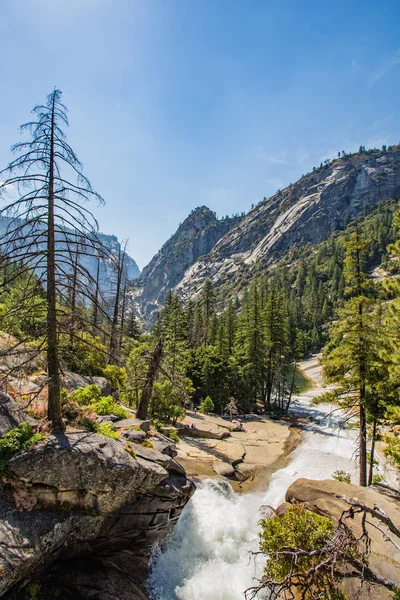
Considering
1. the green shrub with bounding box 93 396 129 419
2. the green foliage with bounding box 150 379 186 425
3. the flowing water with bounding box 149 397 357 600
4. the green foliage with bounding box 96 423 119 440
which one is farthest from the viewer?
the green foliage with bounding box 150 379 186 425

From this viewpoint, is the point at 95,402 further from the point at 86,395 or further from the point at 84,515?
the point at 84,515

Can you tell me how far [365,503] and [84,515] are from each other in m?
11.2

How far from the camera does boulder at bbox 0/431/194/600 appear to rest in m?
7.73

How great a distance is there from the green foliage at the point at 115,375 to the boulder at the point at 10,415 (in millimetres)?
13176

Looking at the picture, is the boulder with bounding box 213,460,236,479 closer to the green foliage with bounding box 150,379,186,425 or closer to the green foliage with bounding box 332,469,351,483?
the green foliage with bounding box 150,379,186,425

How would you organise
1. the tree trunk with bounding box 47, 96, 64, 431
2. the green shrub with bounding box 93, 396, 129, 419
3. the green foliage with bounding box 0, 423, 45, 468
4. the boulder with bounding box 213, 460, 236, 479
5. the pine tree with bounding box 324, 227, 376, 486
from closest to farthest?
the green foliage with bounding box 0, 423, 45, 468, the tree trunk with bounding box 47, 96, 64, 431, the green shrub with bounding box 93, 396, 129, 419, the pine tree with bounding box 324, 227, 376, 486, the boulder with bounding box 213, 460, 236, 479

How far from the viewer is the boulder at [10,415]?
9.06 m

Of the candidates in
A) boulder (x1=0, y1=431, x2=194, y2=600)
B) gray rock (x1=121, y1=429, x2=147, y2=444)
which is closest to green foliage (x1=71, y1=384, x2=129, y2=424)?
gray rock (x1=121, y1=429, x2=147, y2=444)

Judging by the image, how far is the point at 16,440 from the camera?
864 centimetres

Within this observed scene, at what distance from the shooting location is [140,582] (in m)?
10.2

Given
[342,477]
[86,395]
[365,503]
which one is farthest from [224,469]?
[86,395]

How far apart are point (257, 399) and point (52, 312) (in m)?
45.8

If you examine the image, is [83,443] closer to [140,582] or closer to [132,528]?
[132,528]

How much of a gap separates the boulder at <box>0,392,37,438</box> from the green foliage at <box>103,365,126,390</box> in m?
13.2
